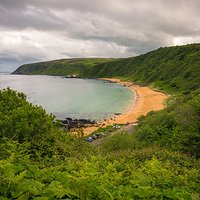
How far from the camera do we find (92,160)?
11.4 m

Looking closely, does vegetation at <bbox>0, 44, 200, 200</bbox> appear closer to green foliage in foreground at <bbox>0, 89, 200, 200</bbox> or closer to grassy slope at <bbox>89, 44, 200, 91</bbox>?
green foliage in foreground at <bbox>0, 89, 200, 200</bbox>

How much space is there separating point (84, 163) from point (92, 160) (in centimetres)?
244

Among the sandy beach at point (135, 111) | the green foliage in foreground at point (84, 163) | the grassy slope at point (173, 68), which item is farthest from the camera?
the grassy slope at point (173, 68)

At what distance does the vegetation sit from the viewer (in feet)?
19.1

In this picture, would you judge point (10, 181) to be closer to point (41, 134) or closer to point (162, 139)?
point (41, 134)

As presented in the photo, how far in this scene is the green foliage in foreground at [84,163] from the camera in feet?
19.0

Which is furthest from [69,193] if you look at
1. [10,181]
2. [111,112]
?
[111,112]

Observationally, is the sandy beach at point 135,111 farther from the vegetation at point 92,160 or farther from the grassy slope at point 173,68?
the grassy slope at point 173,68

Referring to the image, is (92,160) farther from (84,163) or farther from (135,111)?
(135,111)

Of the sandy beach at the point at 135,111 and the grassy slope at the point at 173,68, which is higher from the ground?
the grassy slope at the point at 173,68

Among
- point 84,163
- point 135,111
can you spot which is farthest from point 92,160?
point 135,111

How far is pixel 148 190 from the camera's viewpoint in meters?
6.09

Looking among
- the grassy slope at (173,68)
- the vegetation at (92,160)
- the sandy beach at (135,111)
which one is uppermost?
the grassy slope at (173,68)

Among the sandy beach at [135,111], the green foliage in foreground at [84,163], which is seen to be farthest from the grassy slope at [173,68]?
the green foliage in foreground at [84,163]
